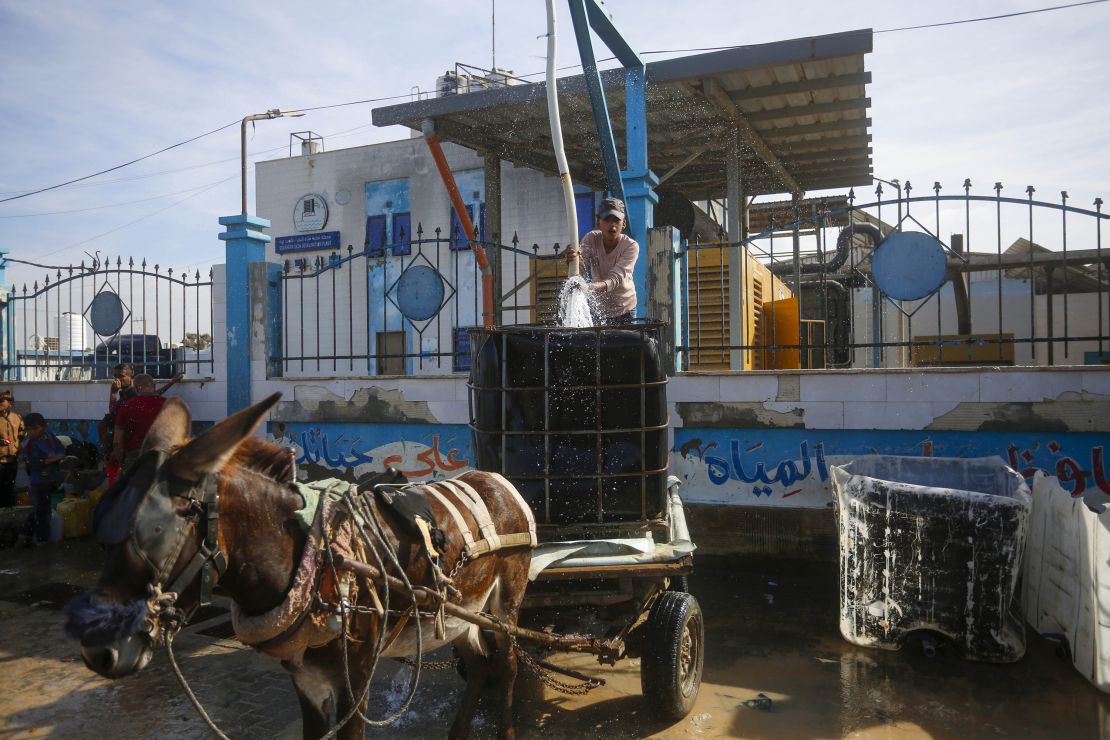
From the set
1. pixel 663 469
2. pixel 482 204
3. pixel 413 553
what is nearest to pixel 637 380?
pixel 663 469

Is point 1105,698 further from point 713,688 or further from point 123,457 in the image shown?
point 123,457

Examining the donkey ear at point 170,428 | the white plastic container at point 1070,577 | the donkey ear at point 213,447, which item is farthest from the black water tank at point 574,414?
the white plastic container at point 1070,577

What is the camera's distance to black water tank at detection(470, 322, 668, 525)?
13.4 feet

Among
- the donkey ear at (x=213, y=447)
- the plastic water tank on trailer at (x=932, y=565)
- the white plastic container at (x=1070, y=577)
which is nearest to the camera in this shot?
the donkey ear at (x=213, y=447)

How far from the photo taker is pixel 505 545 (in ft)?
11.4

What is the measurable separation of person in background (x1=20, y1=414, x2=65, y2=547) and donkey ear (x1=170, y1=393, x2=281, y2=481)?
300 inches

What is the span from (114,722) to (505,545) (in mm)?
2669

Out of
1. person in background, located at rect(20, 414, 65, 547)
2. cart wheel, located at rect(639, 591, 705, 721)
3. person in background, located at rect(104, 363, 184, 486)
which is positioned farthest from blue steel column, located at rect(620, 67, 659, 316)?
person in background, located at rect(20, 414, 65, 547)

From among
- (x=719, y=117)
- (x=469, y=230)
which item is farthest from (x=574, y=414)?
(x=469, y=230)

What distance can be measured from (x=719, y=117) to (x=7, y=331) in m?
10.8

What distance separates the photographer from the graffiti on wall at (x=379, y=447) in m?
7.75

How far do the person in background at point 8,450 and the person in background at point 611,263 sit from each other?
7537mm

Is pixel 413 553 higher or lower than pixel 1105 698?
higher

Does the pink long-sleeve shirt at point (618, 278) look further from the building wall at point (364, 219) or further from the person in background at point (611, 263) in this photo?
the building wall at point (364, 219)
